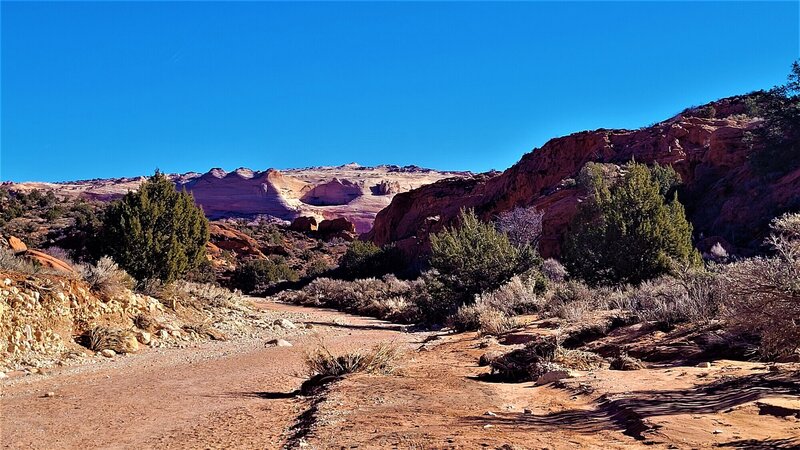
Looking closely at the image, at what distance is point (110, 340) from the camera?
11.3 meters

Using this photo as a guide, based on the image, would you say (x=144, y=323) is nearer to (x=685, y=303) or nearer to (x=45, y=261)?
(x=45, y=261)

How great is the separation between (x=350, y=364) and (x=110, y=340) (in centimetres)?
583

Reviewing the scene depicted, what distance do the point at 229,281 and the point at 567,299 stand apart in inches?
1322

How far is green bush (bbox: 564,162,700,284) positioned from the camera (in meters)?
18.9

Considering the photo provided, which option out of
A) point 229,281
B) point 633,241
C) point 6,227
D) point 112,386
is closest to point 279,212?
point 229,281

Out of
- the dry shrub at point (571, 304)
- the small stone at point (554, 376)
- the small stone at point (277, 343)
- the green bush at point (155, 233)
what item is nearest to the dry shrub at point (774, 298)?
the small stone at point (554, 376)

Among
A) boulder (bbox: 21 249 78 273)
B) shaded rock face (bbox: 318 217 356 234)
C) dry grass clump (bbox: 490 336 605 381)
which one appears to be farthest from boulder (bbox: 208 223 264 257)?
dry grass clump (bbox: 490 336 605 381)

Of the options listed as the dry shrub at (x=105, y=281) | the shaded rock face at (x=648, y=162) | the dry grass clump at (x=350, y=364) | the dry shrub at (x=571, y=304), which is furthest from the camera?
the shaded rock face at (x=648, y=162)

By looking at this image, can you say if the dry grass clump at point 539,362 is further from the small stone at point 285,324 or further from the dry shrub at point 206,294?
the dry shrub at point 206,294

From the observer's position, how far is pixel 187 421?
580cm

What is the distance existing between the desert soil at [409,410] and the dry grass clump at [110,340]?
196 centimetres

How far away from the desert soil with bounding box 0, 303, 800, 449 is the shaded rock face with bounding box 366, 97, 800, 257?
70.9ft

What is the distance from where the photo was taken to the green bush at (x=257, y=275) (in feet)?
148

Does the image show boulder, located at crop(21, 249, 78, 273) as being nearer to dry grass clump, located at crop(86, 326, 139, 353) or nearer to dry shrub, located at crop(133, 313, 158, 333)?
dry shrub, located at crop(133, 313, 158, 333)
